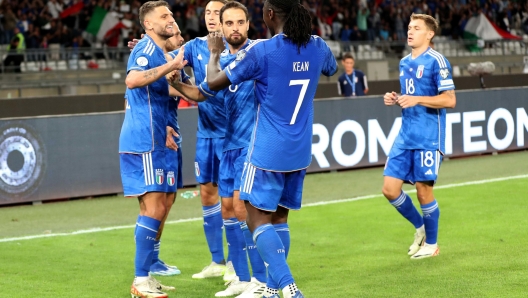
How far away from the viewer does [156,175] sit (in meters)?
6.36

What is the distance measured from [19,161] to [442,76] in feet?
20.6

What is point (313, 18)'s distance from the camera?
25969mm

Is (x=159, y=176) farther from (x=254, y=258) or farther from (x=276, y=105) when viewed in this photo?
(x=276, y=105)

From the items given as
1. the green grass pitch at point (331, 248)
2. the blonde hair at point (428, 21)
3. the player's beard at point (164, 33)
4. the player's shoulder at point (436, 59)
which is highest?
the player's beard at point (164, 33)

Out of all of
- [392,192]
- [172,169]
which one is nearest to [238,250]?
[172,169]

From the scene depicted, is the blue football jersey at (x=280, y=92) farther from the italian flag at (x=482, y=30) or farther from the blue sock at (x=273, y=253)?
the italian flag at (x=482, y=30)

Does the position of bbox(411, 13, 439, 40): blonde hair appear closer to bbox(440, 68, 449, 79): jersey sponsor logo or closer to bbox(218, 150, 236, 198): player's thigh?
bbox(440, 68, 449, 79): jersey sponsor logo

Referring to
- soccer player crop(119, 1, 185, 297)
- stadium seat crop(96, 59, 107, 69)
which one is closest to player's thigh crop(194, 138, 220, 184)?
soccer player crop(119, 1, 185, 297)

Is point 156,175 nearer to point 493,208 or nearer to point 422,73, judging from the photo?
point 422,73

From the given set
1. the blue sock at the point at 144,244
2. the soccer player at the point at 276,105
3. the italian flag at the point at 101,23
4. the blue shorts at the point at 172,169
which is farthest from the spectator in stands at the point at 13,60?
the soccer player at the point at 276,105

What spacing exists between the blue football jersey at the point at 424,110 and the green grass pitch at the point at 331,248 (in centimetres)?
110

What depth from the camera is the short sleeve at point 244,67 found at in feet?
17.7

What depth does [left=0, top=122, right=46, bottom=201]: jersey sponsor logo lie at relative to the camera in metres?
11.3

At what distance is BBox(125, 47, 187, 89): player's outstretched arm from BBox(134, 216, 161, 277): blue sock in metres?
1.07
